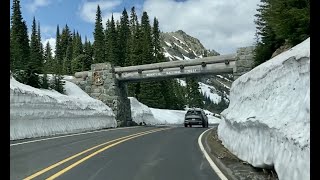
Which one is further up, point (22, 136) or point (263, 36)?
point (263, 36)

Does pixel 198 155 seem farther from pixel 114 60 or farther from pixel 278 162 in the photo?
pixel 114 60

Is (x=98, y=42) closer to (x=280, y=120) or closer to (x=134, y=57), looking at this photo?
(x=134, y=57)

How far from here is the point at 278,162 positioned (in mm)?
8000

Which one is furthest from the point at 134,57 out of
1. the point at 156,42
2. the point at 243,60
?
the point at 243,60

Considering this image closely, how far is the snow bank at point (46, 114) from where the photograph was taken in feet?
71.9

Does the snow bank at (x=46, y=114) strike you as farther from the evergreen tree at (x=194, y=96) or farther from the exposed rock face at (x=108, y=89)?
the evergreen tree at (x=194, y=96)

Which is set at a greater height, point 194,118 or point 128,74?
point 128,74

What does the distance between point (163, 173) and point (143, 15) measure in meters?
110

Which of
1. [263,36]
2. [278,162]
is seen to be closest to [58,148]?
[278,162]

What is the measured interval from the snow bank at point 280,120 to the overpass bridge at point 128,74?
2278cm

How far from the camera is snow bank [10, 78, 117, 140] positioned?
71.9ft

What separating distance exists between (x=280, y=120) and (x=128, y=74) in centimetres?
3726

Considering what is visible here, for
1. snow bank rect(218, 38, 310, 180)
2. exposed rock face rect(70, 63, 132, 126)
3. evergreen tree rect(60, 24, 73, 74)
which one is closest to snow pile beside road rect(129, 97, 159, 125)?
exposed rock face rect(70, 63, 132, 126)

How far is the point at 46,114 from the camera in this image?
2548cm
